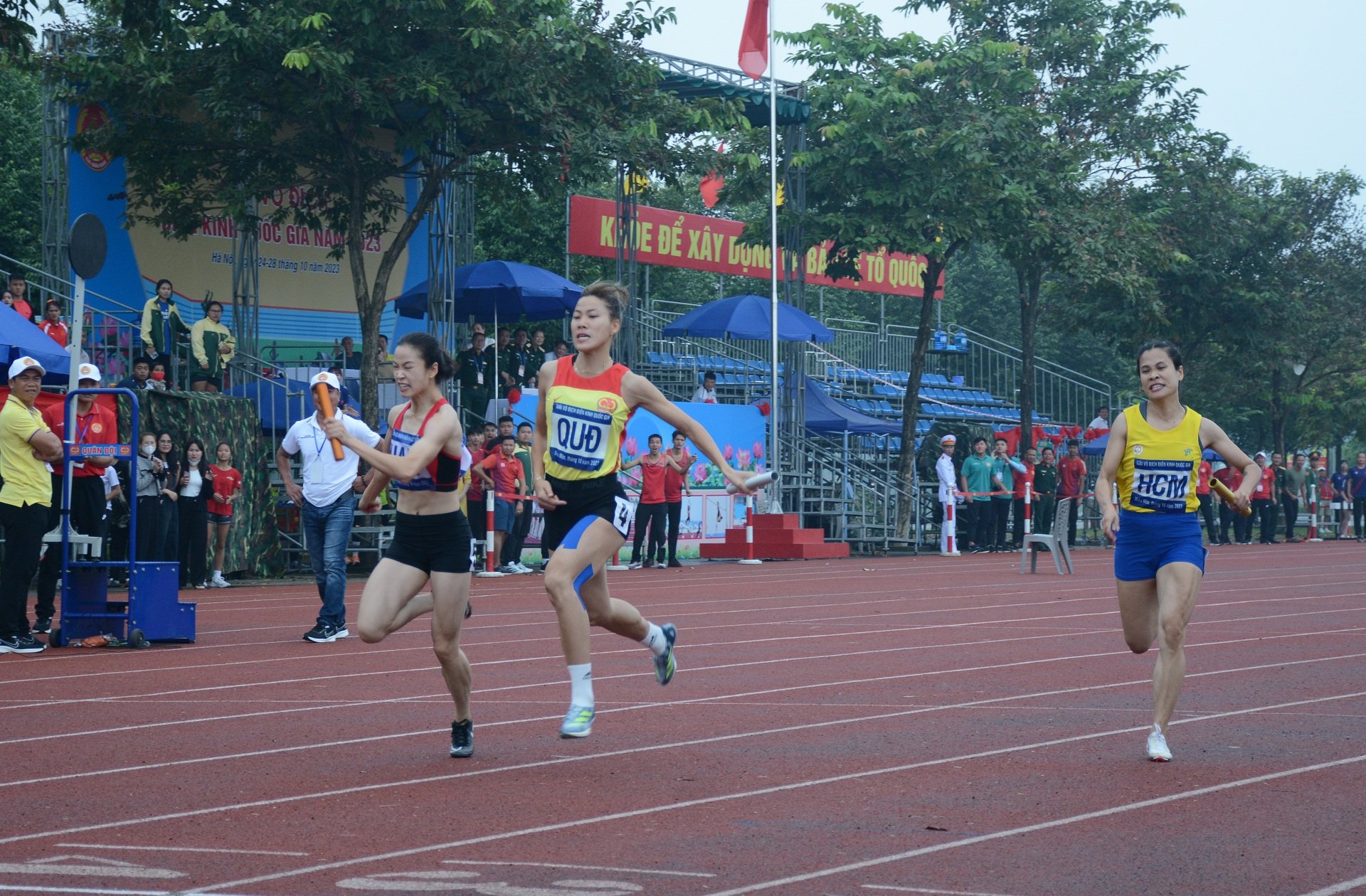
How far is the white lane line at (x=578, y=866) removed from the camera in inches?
204

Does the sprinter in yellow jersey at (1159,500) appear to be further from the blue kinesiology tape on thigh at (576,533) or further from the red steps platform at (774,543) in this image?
the red steps platform at (774,543)

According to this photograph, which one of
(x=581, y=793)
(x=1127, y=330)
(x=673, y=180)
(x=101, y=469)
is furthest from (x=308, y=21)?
(x=1127, y=330)

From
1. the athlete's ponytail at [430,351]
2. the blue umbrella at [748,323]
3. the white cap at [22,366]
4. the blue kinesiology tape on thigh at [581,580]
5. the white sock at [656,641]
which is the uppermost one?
the blue umbrella at [748,323]

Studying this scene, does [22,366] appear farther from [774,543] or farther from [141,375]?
[774,543]

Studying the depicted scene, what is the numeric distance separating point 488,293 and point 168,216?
5905 millimetres

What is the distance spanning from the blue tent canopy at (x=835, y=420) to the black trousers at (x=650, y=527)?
30.1 feet

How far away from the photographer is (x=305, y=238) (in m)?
27.5

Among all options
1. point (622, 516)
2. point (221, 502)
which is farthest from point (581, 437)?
point (221, 502)

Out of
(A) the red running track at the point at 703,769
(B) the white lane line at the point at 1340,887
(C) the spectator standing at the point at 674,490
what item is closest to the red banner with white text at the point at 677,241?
(C) the spectator standing at the point at 674,490

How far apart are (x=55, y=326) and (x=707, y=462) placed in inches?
463

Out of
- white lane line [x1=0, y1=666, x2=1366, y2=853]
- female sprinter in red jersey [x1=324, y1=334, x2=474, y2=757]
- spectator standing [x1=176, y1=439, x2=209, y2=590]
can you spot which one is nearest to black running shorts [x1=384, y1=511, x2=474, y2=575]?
female sprinter in red jersey [x1=324, y1=334, x2=474, y2=757]

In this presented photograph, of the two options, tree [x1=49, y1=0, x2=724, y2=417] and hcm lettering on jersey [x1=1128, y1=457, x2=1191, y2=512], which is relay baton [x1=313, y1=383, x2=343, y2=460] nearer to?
hcm lettering on jersey [x1=1128, y1=457, x2=1191, y2=512]

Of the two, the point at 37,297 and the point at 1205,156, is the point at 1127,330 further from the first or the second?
the point at 37,297

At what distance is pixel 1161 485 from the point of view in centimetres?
789
